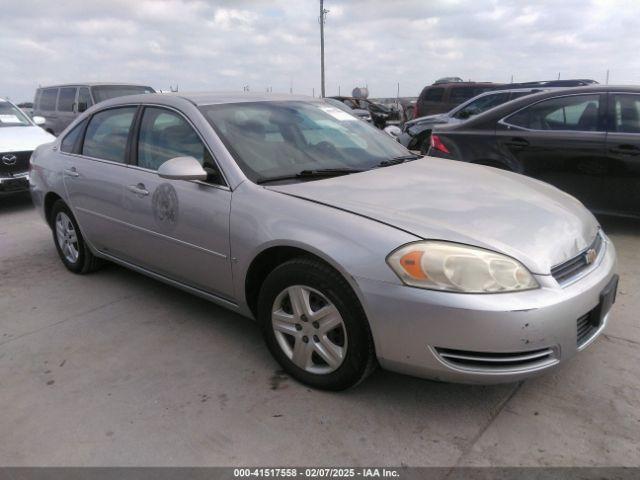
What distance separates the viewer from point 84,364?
3025 millimetres

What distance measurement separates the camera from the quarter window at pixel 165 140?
10.4ft

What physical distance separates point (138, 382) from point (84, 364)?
44 cm

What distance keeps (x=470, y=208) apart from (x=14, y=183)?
260 inches

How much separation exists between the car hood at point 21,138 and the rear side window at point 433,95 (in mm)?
9449

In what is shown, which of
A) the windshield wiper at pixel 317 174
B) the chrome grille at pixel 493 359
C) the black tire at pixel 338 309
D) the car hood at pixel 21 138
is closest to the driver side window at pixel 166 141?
the windshield wiper at pixel 317 174

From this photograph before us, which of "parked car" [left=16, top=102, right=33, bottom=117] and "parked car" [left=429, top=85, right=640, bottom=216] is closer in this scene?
"parked car" [left=429, top=85, right=640, bottom=216]

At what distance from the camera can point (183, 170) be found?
9.48ft

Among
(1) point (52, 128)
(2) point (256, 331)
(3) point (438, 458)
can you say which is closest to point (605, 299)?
(3) point (438, 458)

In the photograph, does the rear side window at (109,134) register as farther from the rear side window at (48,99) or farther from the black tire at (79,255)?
the rear side window at (48,99)

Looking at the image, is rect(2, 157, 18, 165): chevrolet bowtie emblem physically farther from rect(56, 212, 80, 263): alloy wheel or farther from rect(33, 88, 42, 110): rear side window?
rect(33, 88, 42, 110): rear side window

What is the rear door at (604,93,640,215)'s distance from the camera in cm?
471

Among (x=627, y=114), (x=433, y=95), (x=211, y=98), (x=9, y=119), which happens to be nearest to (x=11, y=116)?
(x=9, y=119)

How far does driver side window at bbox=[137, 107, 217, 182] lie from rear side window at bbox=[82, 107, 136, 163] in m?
0.22

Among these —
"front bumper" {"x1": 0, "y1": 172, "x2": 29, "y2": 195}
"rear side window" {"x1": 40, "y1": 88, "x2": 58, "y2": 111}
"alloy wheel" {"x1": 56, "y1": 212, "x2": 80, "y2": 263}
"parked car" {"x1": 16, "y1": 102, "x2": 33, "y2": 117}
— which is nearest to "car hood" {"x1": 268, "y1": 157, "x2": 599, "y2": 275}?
"alloy wheel" {"x1": 56, "y1": 212, "x2": 80, "y2": 263}
